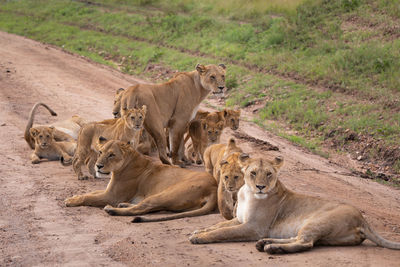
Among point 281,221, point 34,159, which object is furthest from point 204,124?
point 281,221

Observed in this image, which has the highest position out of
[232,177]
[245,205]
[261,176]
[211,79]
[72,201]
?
[211,79]

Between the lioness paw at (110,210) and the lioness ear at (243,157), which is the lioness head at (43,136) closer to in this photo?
the lioness paw at (110,210)

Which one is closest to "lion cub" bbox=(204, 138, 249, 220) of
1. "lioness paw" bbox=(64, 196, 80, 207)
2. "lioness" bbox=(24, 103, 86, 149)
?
"lioness paw" bbox=(64, 196, 80, 207)

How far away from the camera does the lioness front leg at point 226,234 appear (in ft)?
19.7

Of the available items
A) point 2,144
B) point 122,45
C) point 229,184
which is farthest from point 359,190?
point 122,45

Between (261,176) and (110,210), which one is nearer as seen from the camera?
(261,176)

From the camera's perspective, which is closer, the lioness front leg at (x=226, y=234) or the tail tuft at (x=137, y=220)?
the lioness front leg at (x=226, y=234)

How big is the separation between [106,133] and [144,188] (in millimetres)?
1873

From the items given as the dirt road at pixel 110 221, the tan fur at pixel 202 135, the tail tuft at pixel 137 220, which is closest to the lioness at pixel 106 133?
the dirt road at pixel 110 221

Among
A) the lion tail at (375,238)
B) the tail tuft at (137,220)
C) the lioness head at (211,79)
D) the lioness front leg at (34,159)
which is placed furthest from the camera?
the lioness head at (211,79)

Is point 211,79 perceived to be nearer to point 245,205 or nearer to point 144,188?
point 144,188

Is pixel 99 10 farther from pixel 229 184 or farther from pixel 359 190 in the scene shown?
pixel 229 184

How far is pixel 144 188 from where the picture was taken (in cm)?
757

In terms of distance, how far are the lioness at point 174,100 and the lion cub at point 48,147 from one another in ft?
5.25
